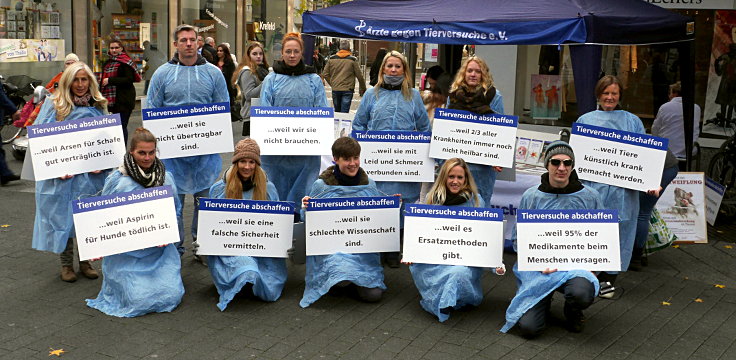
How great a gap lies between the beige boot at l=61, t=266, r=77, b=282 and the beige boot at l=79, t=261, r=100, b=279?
0.08m

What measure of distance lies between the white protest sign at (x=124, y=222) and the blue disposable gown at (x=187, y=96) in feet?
4.06

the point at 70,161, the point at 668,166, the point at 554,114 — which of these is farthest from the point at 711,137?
the point at 70,161

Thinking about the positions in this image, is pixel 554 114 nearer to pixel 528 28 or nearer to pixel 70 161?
pixel 528 28

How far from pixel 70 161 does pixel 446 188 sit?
2.85 metres

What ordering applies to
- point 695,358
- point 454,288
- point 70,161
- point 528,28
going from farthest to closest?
point 528,28
point 70,161
point 454,288
point 695,358

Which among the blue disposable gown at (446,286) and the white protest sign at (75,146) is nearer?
the blue disposable gown at (446,286)

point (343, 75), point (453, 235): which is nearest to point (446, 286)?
point (453, 235)

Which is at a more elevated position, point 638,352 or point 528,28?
point 528,28

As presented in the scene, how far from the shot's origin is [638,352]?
5578 millimetres

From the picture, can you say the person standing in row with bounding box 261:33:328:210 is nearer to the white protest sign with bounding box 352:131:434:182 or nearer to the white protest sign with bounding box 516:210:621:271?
the white protest sign with bounding box 352:131:434:182

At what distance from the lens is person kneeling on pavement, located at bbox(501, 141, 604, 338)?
18.4ft

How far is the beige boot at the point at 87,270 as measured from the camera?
6.86 metres

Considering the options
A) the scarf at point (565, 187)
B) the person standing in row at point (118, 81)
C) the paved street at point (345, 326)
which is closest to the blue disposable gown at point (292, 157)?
the paved street at point (345, 326)

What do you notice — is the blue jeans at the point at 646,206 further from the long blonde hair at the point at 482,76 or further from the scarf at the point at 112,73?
the scarf at the point at 112,73
